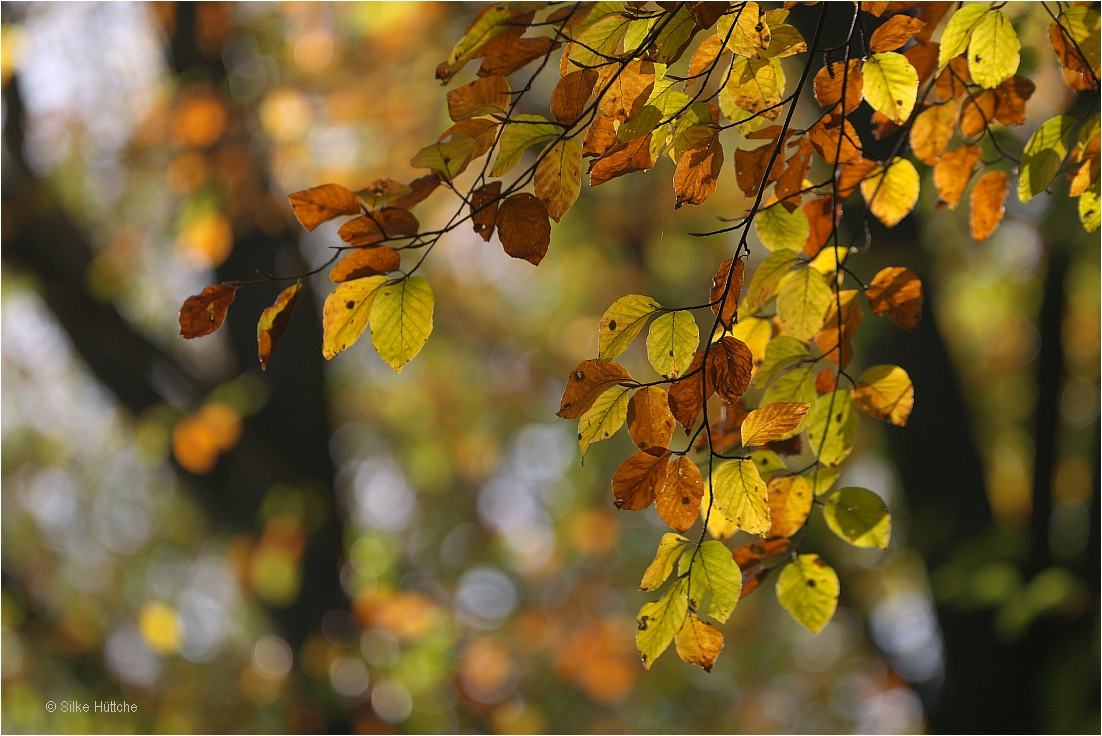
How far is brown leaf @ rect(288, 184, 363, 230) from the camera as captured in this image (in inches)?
20.8

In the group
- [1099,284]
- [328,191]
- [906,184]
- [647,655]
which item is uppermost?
[328,191]

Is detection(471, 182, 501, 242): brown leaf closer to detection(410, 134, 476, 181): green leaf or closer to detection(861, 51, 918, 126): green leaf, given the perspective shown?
detection(410, 134, 476, 181): green leaf

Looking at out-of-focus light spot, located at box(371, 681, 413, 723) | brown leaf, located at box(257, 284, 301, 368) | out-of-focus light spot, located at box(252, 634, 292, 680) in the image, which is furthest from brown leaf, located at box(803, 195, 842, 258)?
out-of-focus light spot, located at box(252, 634, 292, 680)

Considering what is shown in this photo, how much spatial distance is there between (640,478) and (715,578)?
9 centimetres

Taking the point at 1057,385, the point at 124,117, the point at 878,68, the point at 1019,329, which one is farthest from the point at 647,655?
the point at 1019,329

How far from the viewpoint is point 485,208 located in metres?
0.54

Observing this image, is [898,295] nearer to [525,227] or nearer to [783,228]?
[783,228]

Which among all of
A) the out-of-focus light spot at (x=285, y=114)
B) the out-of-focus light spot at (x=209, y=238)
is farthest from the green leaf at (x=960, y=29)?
the out-of-focus light spot at (x=285, y=114)

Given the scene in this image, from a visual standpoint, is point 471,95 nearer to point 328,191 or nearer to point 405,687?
point 328,191

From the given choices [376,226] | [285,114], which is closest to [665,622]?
[376,226]

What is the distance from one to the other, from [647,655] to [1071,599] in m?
1.83

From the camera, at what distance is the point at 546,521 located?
6.23m

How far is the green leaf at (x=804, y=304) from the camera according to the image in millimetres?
677

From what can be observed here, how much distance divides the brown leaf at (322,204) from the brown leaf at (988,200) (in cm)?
69
